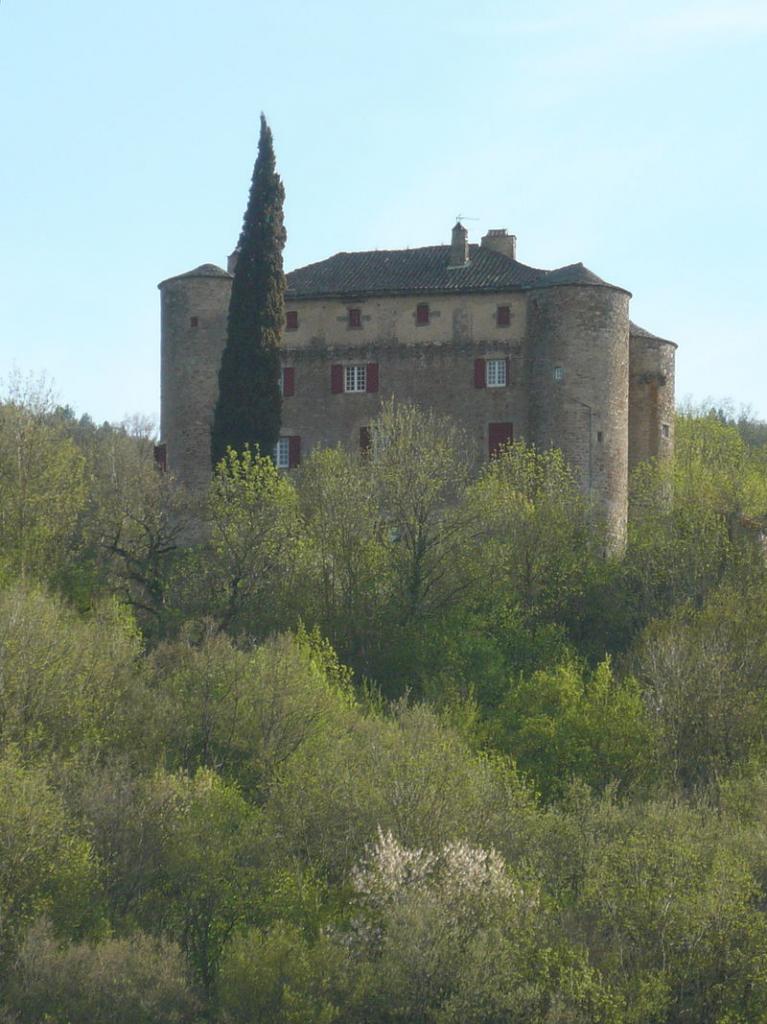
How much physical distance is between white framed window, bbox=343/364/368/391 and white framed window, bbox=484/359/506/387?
309 cm

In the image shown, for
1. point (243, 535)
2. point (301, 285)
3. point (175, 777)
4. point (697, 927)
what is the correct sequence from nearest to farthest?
point (697, 927)
point (175, 777)
point (243, 535)
point (301, 285)

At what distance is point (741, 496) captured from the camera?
45156 millimetres

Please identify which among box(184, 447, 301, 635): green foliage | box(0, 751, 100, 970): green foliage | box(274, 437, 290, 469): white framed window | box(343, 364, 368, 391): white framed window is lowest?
box(0, 751, 100, 970): green foliage

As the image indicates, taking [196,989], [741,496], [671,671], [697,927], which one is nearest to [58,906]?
[196,989]

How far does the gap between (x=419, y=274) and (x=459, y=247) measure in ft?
4.26

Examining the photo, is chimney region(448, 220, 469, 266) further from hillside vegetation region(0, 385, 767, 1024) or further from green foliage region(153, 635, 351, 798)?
green foliage region(153, 635, 351, 798)

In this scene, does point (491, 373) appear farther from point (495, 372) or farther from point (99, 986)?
point (99, 986)

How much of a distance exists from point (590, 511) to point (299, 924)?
1934cm

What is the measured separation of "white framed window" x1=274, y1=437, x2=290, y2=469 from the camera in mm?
46844

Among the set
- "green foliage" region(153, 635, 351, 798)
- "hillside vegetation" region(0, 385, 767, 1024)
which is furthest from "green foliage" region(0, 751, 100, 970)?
"green foliage" region(153, 635, 351, 798)

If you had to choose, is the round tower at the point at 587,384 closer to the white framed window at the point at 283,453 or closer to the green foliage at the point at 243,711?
the white framed window at the point at 283,453

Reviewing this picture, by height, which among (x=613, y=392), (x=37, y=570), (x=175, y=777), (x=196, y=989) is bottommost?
(x=196, y=989)

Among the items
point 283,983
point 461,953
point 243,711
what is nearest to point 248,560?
point 243,711

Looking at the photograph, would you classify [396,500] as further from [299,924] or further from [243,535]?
[299,924]
